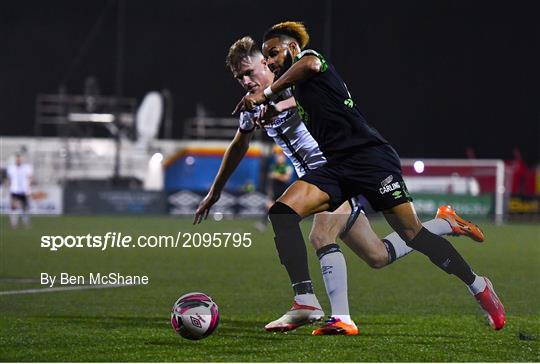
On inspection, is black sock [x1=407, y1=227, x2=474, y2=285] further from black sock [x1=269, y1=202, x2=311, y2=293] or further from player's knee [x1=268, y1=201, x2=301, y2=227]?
player's knee [x1=268, y1=201, x2=301, y2=227]

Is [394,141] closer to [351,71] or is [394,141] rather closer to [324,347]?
[351,71]

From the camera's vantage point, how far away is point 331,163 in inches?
274

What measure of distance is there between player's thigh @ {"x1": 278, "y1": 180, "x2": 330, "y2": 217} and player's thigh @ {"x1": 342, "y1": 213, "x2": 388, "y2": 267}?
0.80m

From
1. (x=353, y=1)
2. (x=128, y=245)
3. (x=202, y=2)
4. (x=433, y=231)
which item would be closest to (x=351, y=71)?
(x=353, y=1)

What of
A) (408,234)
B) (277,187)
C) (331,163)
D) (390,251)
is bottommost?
(277,187)

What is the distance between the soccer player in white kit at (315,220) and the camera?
712cm

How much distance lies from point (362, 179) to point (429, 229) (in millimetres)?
1040

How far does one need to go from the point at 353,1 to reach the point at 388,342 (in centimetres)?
1780

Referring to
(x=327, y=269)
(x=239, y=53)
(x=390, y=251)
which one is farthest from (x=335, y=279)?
(x=239, y=53)

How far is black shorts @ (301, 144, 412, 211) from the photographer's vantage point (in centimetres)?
686

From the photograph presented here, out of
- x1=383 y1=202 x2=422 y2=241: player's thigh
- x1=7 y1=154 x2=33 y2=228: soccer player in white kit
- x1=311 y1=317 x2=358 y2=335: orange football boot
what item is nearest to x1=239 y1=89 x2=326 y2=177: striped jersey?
x1=383 y1=202 x2=422 y2=241: player's thigh

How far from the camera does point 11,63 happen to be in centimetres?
2834

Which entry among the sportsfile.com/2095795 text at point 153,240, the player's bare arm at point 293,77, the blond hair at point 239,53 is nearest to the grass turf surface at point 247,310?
the player's bare arm at point 293,77

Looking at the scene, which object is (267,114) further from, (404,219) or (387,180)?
Result: (404,219)
